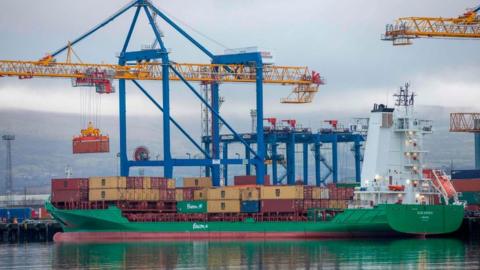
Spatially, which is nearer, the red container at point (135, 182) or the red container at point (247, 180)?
the red container at point (135, 182)

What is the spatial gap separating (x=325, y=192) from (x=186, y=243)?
10977 mm

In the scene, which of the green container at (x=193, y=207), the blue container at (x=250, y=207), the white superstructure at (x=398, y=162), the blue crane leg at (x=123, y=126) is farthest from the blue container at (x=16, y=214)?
the white superstructure at (x=398, y=162)

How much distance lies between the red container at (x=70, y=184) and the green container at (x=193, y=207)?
683cm

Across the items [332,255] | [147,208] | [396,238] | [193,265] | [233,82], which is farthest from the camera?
[233,82]

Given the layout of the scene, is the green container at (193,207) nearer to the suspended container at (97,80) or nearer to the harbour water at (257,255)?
the harbour water at (257,255)

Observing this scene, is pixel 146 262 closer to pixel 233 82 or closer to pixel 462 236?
pixel 462 236

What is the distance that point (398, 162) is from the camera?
7931cm

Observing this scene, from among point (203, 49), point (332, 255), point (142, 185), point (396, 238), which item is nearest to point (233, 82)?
point (203, 49)

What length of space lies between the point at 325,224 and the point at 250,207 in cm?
532

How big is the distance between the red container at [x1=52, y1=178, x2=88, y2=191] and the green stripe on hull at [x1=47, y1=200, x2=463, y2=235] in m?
1.43

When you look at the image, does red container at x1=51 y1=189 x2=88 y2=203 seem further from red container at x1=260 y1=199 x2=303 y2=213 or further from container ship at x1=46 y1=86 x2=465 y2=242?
red container at x1=260 y1=199 x2=303 y2=213

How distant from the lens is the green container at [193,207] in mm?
82812

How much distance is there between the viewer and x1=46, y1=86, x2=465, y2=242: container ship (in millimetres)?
77812

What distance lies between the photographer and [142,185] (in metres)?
82.4
